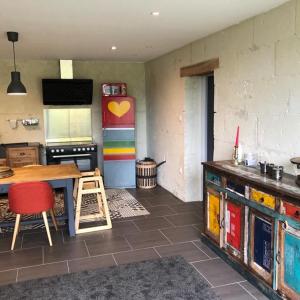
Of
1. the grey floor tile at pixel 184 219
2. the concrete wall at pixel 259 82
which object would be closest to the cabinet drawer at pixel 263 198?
the concrete wall at pixel 259 82

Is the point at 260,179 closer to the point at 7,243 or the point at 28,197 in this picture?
the point at 28,197

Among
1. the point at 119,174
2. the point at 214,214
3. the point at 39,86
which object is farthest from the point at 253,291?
the point at 39,86

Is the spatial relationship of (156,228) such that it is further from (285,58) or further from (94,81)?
(94,81)

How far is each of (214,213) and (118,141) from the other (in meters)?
3.60

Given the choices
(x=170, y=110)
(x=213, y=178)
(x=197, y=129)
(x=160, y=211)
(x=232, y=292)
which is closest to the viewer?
(x=232, y=292)

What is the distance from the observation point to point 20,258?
12.7 ft

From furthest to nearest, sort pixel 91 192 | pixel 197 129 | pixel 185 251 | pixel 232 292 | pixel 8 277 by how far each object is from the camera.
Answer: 1. pixel 197 129
2. pixel 91 192
3. pixel 185 251
4. pixel 8 277
5. pixel 232 292

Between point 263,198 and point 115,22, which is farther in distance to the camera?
point 115,22

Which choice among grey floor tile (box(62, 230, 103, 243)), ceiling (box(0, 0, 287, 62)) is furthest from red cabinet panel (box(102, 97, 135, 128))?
grey floor tile (box(62, 230, 103, 243))

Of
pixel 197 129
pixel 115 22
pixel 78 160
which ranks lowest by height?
pixel 78 160

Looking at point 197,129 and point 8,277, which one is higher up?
point 197,129

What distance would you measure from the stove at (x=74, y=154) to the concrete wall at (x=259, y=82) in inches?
88.4

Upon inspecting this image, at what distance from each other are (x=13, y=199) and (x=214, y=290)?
2464mm

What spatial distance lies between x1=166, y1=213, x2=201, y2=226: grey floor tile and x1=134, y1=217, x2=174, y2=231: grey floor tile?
0.11 meters
